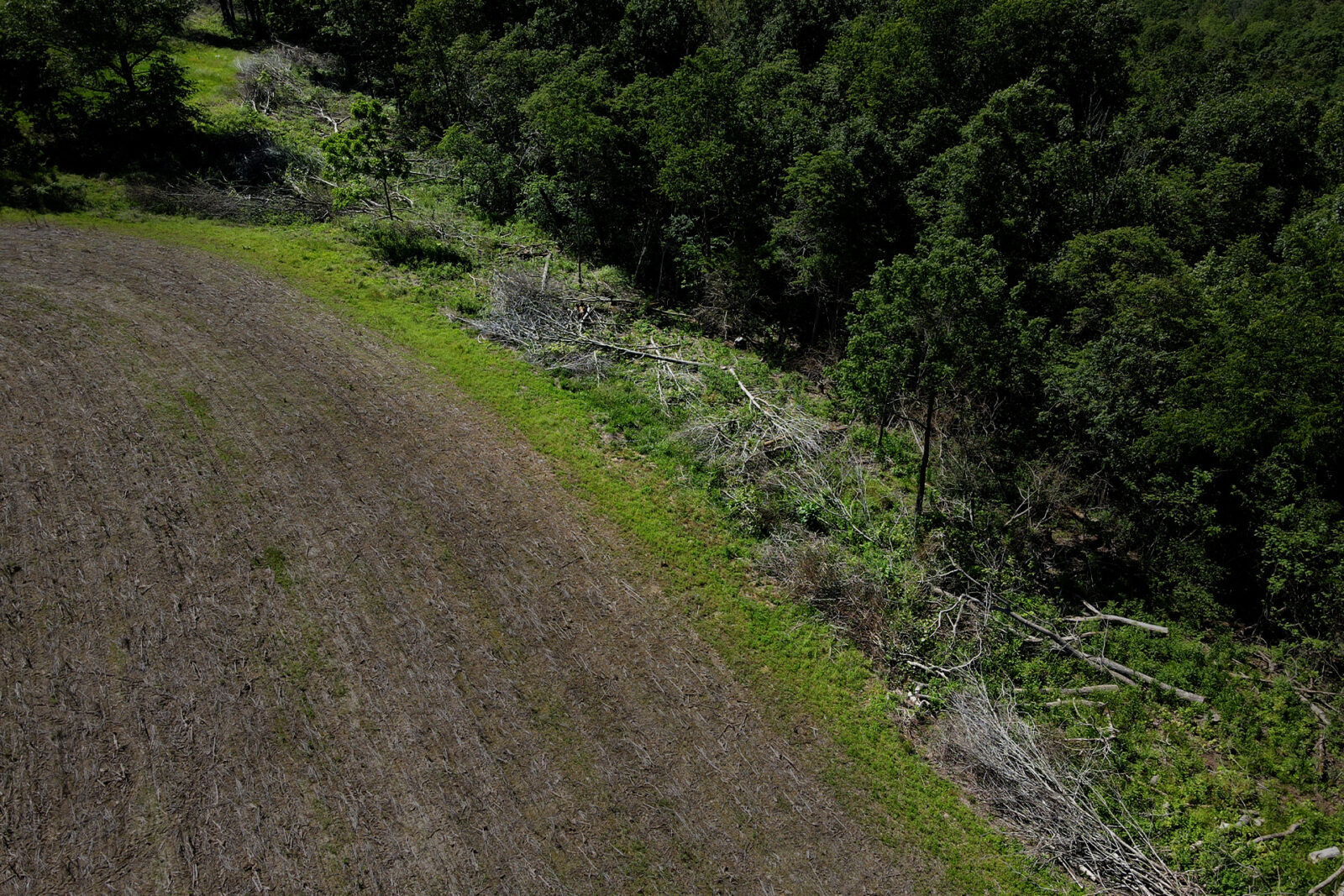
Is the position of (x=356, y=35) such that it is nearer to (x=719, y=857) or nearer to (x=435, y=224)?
(x=435, y=224)

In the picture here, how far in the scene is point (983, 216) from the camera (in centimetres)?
2072

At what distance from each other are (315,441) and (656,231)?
1626cm

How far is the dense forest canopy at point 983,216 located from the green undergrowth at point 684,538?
471 cm

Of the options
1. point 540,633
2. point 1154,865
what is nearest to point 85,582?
point 540,633

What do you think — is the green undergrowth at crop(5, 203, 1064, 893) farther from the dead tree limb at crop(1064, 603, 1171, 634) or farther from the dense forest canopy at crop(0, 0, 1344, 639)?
the dead tree limb at crop(1064, 603, 1171, 634)

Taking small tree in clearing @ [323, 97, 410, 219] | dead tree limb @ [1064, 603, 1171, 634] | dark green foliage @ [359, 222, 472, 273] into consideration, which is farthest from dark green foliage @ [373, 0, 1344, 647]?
dark green foliage @ [359, 222, 472, 273]

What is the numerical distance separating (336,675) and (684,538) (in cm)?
757

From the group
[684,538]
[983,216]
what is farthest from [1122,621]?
[983,216]

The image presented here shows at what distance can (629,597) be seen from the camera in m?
13.8

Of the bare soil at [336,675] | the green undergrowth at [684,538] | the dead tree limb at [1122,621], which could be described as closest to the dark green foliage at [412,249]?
the green undergrowth at [684,538]

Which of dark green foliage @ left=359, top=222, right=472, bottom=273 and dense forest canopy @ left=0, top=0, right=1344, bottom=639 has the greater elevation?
dense forest canopy @ left=0, top=0, right=1344, bottom=639

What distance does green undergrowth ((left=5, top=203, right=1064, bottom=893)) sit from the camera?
419 inches

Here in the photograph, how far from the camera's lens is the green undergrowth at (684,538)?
1063 cm

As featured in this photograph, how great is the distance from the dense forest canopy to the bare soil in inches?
304
